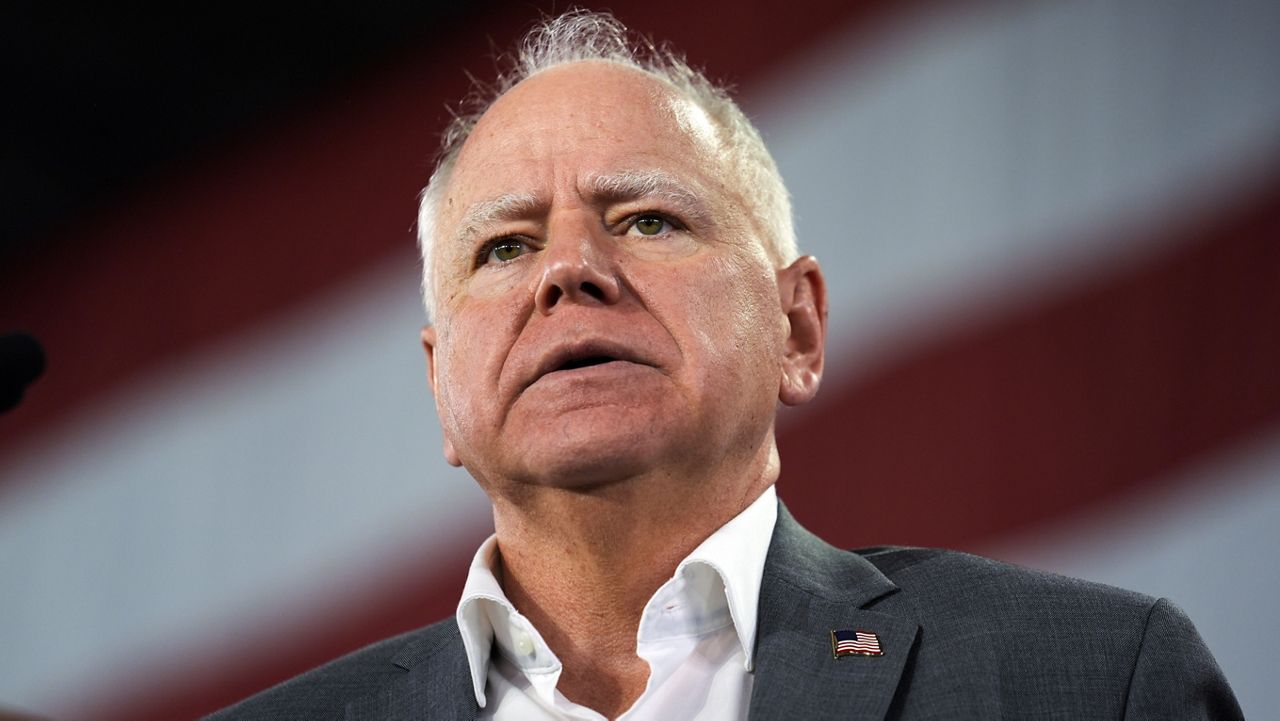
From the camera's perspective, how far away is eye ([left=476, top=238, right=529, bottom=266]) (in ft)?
5.55

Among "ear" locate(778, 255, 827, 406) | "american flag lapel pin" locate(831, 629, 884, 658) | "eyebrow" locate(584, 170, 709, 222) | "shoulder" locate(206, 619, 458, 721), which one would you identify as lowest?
"american flag lapel pin" locate(831, 629, 884, 658)

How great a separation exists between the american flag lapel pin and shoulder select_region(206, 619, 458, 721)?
506 millimetres

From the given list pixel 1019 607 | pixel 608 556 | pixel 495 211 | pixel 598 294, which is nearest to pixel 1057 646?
pixel 1019 607

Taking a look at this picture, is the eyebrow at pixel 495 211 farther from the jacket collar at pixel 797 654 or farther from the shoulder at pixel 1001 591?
the shoulder at pixel 1001 591

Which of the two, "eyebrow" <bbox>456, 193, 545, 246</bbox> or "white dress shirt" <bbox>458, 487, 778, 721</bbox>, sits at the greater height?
"eyebrow" <bbox>456, 193, 545, 246</bbox>

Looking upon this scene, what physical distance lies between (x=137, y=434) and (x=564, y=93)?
229 cm

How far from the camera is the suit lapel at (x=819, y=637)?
1.36 metres

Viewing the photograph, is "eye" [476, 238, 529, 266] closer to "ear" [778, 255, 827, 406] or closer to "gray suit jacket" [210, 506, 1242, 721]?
"ear" [778, 255, 827, 406]

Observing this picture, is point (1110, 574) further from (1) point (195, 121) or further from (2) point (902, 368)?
(1) point (195, 121)

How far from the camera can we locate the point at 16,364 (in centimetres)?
140

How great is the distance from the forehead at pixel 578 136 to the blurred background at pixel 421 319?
1.17 meters

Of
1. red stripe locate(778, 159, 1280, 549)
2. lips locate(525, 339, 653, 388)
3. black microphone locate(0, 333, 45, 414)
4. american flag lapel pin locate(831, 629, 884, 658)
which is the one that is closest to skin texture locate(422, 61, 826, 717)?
lips locate(525, 339, 653, 388)

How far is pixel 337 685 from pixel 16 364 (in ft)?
1.94

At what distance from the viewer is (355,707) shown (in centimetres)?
163
